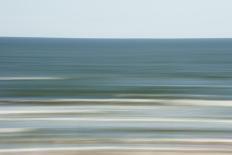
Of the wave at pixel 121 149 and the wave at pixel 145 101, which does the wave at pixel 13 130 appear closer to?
the wave at pixel 121 149

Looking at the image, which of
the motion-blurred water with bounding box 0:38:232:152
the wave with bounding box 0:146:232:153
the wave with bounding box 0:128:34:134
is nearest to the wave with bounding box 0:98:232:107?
the motion-blurred water with bounding box 0:38:232:152

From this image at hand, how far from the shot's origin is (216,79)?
89.2ft

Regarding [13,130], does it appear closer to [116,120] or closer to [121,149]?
[116,120]

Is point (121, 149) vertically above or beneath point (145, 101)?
above

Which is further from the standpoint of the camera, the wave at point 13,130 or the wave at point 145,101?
the wave at point 145,101

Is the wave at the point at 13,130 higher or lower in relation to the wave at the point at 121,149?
lower

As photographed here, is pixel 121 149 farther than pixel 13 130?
No

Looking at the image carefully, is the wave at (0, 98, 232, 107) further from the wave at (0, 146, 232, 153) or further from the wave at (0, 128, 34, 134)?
the wave at (0, 146, 232, 153)

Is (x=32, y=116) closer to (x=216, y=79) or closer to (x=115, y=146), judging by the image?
(x=115, y=146)

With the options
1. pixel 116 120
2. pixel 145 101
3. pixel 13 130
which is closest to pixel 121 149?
pixel 13 130

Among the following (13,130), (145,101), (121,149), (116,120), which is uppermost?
(121,149)

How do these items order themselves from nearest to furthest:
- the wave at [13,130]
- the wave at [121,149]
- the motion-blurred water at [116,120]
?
the wave at [121,149] < the motion-blurred water at [116,120] < the wave at [13,130]

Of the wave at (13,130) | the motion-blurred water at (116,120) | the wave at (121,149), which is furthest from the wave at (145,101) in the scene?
the wave at (121,149)

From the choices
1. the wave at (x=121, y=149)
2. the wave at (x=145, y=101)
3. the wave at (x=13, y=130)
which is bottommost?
the wave at (x=145, y=101)
